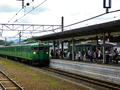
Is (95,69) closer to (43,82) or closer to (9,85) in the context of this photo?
(43,82)

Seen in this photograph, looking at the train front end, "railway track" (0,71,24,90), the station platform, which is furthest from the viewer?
the train front end

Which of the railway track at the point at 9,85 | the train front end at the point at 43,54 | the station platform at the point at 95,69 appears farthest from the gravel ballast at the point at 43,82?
the train front end at the point at 43,54

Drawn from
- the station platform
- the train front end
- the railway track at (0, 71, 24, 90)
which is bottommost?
the railway track at (0, 71, 24, 90)

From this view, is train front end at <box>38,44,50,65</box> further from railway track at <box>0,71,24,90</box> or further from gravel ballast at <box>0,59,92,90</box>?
railway track at <box>0,71,24,90</box>

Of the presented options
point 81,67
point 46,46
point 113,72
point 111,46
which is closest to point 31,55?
point 46,46

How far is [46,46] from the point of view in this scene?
2130 cm

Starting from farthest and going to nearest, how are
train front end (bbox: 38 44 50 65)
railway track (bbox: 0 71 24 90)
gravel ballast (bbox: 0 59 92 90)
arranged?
1. train front end (bbox: 38 44 50 65)
2. gravel ballast (bbox: 0 59 92 90)
3. railway track (bbox: 0 71 24 90)

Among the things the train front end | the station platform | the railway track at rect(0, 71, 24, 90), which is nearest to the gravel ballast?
the railway track at rect(0, 71, 24, 90)

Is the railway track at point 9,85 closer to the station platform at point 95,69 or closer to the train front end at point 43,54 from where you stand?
the station platform at point 95,69

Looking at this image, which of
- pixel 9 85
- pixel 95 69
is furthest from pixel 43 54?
pixel 9 85

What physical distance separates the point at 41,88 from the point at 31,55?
37.7ft

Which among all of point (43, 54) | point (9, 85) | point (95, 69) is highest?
point (43, 54)

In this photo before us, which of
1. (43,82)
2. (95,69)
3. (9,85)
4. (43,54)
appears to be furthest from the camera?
(43,54)

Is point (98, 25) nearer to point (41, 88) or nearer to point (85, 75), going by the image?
point (85, 75)
